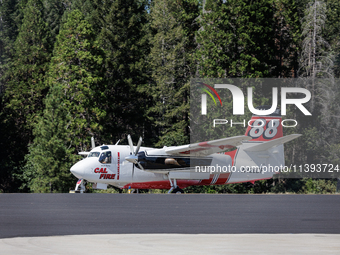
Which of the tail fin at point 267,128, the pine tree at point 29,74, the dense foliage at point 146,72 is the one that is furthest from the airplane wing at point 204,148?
the pine tree at point 29,74

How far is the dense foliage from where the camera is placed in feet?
139

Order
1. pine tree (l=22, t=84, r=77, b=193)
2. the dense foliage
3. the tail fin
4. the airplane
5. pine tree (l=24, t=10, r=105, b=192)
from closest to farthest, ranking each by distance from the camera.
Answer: the airplane < the tail fin < pine tree (l=22, t=84, r=77, b=193) < pine tree (l=24, t=10, r=105, b=192) < the dense foliage

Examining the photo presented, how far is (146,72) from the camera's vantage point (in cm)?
5181

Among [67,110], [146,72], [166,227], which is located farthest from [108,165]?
[146,72]

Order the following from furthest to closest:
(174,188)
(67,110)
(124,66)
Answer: (124,66)
(67,110)
(174,188)

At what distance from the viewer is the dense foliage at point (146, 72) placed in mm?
42344

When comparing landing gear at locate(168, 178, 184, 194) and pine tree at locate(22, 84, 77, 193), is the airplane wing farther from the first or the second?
pine tree at locate(22, 84, 77, 193)

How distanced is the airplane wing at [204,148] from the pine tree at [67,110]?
13087mm

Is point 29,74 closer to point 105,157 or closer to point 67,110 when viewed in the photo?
point 67,110

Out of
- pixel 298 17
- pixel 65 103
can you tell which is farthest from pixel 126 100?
pixel 298 17

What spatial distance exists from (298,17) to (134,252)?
4357cm

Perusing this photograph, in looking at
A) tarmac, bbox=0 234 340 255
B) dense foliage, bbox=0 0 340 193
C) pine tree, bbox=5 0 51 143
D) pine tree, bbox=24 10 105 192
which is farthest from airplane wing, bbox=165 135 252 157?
pine tree, bbox=5 0 51 143

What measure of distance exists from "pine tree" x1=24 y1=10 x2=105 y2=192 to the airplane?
30.7ft

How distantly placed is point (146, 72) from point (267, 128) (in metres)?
20.9
